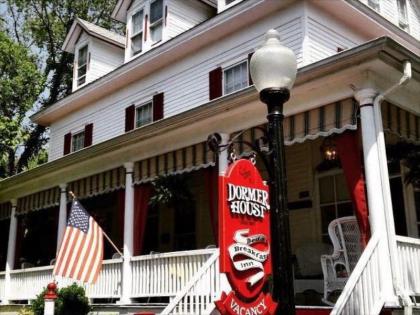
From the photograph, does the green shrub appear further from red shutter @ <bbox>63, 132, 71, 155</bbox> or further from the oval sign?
red shutter @ <bbox>63, 132, 71, 155</bbox>

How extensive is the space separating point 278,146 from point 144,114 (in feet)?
40.1

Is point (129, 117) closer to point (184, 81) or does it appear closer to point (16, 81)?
point (184, 81)

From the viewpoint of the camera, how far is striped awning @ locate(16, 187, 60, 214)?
1423 centimetres

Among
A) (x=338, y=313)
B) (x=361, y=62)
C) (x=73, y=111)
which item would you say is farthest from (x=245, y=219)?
(x=73, y=111)

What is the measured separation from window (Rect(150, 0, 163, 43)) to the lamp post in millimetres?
11825

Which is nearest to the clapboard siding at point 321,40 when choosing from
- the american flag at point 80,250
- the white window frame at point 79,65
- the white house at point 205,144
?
the white house at point 205,144

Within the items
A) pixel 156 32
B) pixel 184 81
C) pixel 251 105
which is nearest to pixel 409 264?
pixel 251 105

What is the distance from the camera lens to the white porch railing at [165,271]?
932 cm

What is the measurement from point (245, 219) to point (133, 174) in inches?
283

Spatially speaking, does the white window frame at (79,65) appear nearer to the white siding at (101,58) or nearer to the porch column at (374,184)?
the white siding at (101,58)

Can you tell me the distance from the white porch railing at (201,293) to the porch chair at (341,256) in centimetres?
175

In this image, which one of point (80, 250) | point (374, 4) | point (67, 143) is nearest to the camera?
point (80, 250)

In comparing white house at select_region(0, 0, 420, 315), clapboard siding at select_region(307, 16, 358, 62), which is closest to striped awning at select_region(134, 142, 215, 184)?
white house at select_region(0, 0, 420, 315)

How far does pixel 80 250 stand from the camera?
34.3 feet
